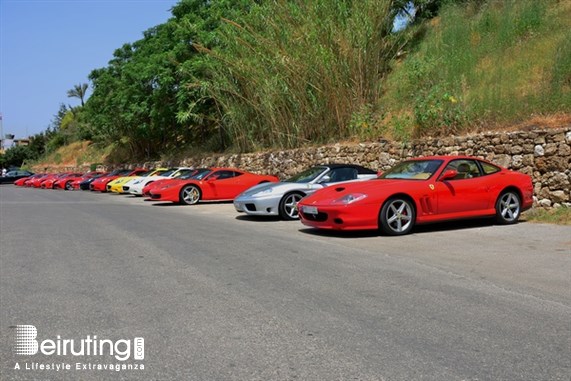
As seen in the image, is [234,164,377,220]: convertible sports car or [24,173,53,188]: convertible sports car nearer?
[234,164,377,220]: convertible sports car

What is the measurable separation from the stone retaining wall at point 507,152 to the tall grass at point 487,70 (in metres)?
0.95

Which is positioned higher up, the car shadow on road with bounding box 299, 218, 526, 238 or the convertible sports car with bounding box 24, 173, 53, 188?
the convertible sports car with bounding box 24, 173, 53, 188

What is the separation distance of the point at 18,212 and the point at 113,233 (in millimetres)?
6526

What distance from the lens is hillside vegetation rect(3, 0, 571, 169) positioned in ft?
49.4

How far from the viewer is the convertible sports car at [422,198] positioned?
8867mm

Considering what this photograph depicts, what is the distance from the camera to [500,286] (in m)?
5.53

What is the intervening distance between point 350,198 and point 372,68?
1122 centimetres

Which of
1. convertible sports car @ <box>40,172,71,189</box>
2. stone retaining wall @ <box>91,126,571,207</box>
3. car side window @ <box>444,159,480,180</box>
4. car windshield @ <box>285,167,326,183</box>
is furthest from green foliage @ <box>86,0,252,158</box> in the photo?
car side window @ <box>444,159,480,180</box>

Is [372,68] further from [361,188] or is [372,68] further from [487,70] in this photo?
[361,188]

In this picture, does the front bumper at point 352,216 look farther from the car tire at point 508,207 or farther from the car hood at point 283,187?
the car hood at point 283,187

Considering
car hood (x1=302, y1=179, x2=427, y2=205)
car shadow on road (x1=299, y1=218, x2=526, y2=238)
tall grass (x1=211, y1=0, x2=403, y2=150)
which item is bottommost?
car shadow on road (x1=299, y1=218, x2=526, y2=238)

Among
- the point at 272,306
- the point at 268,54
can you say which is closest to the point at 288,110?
the point at 268,54

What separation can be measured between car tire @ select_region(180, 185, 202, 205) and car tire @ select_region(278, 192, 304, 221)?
6.45m

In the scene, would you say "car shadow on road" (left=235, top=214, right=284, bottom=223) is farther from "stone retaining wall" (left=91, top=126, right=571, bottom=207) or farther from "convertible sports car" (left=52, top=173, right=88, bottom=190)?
"convertible sports car" (left=52, top=173, right=88, bottom=190)
